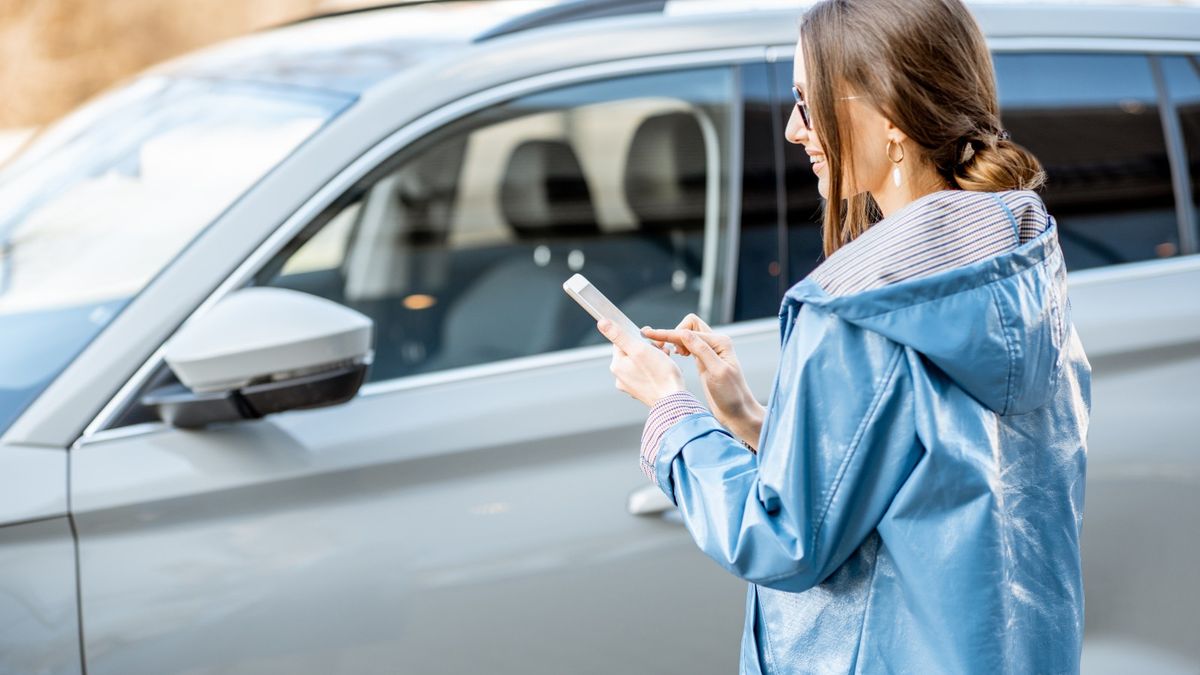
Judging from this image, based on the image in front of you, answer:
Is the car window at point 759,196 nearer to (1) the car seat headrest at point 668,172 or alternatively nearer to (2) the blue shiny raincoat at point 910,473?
(1) the car seat headrest at point 668,172

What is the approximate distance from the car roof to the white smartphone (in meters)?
0.85

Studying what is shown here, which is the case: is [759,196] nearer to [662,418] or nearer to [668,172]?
[668,172]

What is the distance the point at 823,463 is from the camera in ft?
3.84

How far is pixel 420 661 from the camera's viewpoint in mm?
1825

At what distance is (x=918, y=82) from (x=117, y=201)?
1.49 m

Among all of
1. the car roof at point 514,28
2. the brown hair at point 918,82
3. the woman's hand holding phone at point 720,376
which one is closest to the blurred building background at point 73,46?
the car roof at point 514,28

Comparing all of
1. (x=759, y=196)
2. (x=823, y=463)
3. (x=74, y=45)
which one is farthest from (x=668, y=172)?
(x=74, y=45)

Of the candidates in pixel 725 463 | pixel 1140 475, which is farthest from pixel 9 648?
pixel 1140 475

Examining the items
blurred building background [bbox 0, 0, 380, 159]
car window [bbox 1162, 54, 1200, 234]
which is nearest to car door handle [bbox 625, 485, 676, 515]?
car window [bbox 1162, 54, 1200, 234]

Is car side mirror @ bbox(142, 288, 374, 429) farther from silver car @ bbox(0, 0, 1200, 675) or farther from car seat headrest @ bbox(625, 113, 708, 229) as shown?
car seat headrest @ bbox(625, 113, 708, 229)

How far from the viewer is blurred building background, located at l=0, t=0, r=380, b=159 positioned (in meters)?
11.8

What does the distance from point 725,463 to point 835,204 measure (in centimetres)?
34

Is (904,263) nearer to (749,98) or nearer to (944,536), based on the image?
(944,536)

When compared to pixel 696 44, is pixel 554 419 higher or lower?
lower
